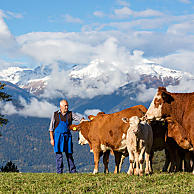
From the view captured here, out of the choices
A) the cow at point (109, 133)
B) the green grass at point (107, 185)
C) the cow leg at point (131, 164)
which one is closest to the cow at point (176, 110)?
the cow at point (109, 133)

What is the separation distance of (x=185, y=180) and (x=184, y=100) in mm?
5699

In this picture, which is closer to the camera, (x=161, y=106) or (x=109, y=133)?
(x=161, y=106)

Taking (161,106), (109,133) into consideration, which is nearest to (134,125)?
(161,106)

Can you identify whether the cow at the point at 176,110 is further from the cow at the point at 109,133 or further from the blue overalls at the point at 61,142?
the blue overalls at the point at 61,142

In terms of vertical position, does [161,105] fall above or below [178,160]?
above

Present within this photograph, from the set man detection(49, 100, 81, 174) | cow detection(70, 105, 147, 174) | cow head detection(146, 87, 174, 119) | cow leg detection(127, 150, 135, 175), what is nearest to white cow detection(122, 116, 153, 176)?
cow leg detection(127, 150, 135, 175)

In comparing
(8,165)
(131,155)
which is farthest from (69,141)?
(8,165)

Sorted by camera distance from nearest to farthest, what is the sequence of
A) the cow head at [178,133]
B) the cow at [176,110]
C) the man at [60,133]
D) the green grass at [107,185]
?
1. the green grass at [107,185]
2. the cow at [176,110]
3. the cow head at [178,133]
4. the man at [60,133]

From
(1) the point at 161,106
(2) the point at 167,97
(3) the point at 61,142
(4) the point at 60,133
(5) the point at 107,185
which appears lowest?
(5) the point at 107,185

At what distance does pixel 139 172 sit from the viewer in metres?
17.3

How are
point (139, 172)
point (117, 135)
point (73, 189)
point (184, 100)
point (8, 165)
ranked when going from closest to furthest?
point (73, 189)
point (139, 172)
point (184, 100)
point (117, 135)
point (8, 165)

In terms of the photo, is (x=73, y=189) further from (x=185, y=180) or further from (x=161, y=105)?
(x=161, y=105)

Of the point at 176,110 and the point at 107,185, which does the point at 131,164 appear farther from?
the point at 107,185

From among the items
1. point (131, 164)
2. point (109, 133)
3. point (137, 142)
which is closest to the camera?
point (131, 164)
